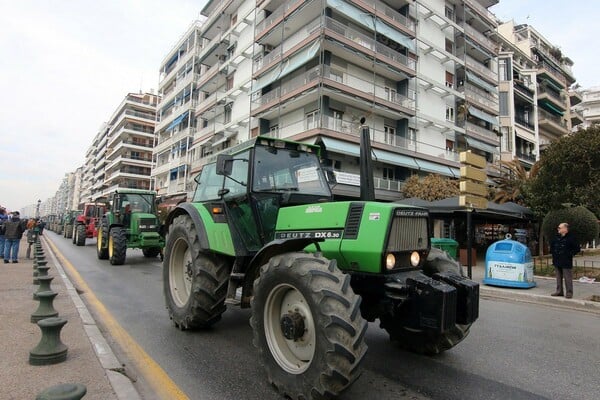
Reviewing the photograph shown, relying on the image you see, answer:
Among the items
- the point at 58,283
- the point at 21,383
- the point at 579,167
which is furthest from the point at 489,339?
the point at 579,167

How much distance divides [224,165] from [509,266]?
8.73m

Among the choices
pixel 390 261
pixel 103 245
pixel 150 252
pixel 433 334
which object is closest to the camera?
pixel 390 261

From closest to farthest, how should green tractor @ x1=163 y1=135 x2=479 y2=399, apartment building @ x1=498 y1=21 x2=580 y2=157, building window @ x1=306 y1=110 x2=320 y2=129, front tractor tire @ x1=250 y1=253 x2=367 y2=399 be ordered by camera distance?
1. front tractor tire @ x1=250 y1=253 x2=367 y2=399
2. green tractor @ x1=163 y1=135 x2=479 y2=399
3. building window @ x1=306 y1=110 x2=320 y2=129
4. apartment building @ x1=498 y1=21 x2=580 y2=157

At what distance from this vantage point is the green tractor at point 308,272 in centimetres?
299

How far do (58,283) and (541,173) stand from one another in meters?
17.2

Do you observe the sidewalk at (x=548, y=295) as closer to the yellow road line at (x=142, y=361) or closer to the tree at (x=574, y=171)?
the tree at (x=574, y=171)

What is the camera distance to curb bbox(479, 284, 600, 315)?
8004 mm

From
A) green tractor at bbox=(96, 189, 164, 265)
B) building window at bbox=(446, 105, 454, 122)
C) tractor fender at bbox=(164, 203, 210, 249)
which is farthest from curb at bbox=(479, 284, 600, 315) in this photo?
building window at bbox=(446, 105, 454, 122)

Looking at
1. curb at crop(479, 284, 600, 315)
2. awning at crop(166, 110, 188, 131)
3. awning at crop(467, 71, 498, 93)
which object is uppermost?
awning at crop(467, 71, 498, 93)

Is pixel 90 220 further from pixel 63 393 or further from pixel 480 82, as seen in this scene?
pixel 480 82

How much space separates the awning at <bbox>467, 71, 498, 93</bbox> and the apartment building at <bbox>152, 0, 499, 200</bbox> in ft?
0.46

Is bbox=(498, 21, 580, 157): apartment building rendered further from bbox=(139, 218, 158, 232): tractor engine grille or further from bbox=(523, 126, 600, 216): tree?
bbox=(139, 218, 158, 232): tractor engine grille

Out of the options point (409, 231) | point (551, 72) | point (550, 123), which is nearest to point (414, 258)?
point (409, 231)

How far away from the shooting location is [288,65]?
28.2 metres
